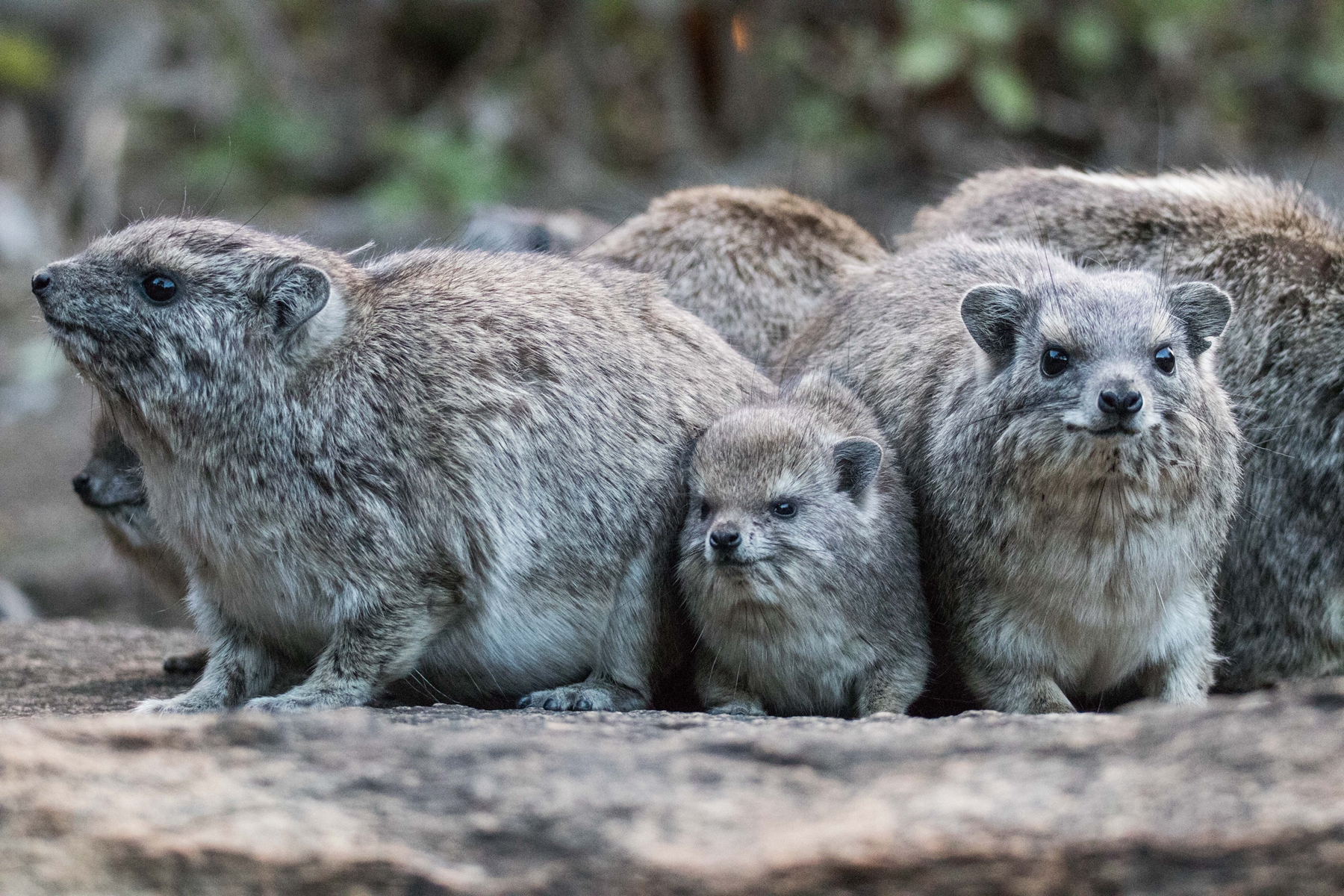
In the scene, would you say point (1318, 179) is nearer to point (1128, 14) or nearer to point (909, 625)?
point (1128, 14)

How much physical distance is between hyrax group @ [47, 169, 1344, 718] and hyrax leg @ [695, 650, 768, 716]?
0.02 metres

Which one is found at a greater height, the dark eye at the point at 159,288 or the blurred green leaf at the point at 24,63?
the blurred green leaf at the point at 24,63

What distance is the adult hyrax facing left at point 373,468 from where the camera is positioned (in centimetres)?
552

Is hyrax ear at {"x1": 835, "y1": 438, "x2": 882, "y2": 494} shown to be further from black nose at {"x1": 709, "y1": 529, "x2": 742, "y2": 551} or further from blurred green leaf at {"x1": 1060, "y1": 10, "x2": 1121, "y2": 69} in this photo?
blurred green leaf at {"x1": 1060, "y1": 10, "x2": 1121, "y2": 69}

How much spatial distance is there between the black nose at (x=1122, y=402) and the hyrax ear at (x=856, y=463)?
1084 mm

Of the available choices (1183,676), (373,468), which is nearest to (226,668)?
(373,468)

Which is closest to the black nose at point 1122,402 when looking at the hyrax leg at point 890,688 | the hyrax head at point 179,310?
the hyrax leg at point 890,688

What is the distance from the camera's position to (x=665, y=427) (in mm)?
6102

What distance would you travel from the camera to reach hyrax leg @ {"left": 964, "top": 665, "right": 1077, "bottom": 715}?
562 cm

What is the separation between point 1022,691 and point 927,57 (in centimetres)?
1027

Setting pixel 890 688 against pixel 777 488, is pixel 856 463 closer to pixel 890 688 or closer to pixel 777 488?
pixel 777 488

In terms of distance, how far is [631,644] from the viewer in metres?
5.88

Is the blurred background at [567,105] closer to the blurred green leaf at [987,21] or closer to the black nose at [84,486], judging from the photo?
the blurred green leaf at [987,21]

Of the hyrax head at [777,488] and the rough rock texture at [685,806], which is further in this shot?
the hyrax head at [777,488]
